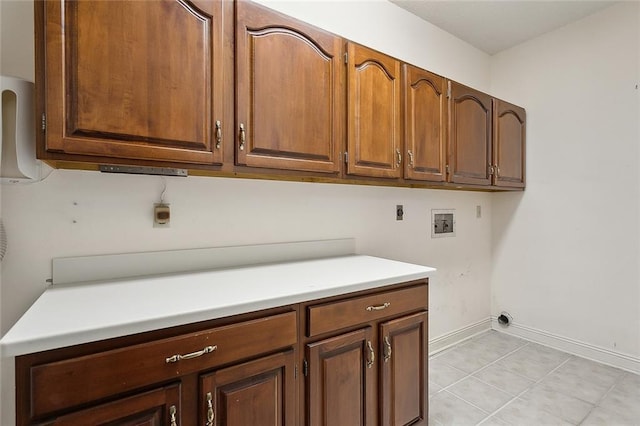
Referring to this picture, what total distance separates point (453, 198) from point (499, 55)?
5.17 ft

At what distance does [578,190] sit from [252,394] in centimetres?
287

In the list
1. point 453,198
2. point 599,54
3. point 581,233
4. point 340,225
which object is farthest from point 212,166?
point 599,54

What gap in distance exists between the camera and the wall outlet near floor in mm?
2568

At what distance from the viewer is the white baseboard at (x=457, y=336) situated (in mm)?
2545

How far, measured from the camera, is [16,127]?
1009mm

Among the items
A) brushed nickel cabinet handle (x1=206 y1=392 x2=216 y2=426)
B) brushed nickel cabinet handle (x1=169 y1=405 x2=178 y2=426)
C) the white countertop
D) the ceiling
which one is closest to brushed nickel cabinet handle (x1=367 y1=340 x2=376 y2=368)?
the white countertop

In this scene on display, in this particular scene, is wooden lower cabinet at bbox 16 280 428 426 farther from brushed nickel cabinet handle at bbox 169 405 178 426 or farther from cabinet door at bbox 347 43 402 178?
cabinet door at bbox 347 43 402 178

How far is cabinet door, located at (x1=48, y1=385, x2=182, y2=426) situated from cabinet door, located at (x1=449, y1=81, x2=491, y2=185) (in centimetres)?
199

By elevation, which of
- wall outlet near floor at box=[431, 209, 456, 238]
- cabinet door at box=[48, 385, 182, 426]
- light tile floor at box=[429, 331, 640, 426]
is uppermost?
wall outlet near floor at box=[431, 209, 456, 238]

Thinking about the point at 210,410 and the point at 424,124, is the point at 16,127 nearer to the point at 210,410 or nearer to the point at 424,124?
the point at 210,410

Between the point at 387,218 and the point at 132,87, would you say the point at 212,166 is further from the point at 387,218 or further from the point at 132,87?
the point at 387,218

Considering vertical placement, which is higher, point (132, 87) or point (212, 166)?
point (132, 87)

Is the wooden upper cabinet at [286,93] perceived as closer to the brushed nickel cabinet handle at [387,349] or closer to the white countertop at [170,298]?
the white countertop at [170,298]

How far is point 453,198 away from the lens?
2709 mm
